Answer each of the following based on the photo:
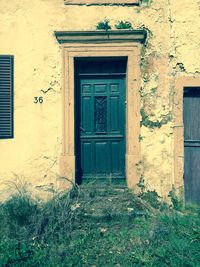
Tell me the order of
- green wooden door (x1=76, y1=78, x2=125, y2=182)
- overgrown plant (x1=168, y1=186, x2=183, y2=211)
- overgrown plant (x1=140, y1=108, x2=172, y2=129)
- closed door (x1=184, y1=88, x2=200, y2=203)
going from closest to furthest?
overgrown plant (x1=168, y1=186, x2=183, y2=211) → overgrown plant (x1=140, y1=108, x2=172, y2=129) → closed door (x1=184, y1=88, x2=200, y2=203) → green wooden door (x1=76, y1=78, x2=125, y2=182)

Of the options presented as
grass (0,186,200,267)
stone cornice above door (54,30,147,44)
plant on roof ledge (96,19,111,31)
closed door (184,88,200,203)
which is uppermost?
plant on roof ledge (96,19,111,31)

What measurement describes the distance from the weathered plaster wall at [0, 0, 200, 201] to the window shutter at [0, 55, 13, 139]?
114 mm

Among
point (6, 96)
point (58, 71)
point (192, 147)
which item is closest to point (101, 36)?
point (58, 71)

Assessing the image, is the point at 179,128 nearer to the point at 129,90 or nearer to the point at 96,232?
the point at 129,90

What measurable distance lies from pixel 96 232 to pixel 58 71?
117 inches

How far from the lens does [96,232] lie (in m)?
4.65

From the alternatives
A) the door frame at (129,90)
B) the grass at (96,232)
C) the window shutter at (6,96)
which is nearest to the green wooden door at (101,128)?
the door frame at (129,90)

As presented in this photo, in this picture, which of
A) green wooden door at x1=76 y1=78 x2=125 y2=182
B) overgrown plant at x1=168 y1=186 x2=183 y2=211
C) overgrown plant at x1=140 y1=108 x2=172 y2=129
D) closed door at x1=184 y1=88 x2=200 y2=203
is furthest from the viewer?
green wooden door at x1=76 y1=78 x2=125 y2=182

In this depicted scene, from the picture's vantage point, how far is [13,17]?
5898 mm

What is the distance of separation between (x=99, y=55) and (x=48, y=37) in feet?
3.28

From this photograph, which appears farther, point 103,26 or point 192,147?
point 192,147

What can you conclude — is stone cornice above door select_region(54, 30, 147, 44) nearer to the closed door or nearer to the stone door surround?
the stone door surround

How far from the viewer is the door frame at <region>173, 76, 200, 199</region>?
5848 mm

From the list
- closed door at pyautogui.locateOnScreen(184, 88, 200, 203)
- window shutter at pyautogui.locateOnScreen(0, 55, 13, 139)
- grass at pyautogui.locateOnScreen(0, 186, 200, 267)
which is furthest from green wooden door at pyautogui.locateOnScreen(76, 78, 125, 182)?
window shutter at pyautogui.locateOnScreen(0, 55, 13, 139)
